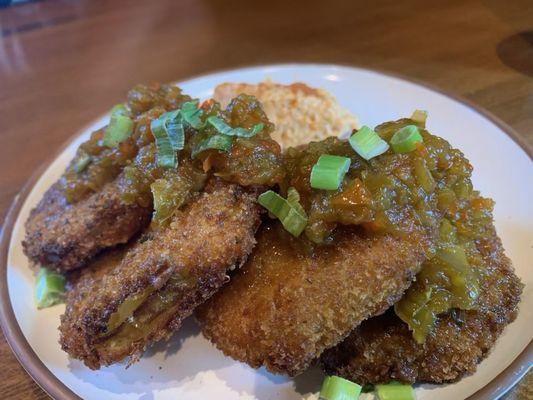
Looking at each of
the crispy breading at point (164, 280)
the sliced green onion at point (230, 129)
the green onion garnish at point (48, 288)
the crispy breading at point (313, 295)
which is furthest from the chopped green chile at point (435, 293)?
the green onion garnish at point (48, 288)

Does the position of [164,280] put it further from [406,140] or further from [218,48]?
[218,48]

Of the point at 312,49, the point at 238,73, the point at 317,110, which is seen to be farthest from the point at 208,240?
the point at 312,49

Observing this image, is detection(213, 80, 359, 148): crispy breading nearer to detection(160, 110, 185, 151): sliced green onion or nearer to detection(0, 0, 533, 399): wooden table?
detection(160, 110, 185, 151): sliced green onion

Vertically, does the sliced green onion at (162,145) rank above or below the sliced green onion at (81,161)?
above

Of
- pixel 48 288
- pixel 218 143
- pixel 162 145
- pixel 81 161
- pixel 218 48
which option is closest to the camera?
pixel 218 143

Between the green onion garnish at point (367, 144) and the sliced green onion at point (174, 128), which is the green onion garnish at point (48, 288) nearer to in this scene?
the sliced green onion at point (174, 128)

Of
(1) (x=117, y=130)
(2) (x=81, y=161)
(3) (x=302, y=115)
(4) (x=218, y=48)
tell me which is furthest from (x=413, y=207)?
(4) (x=218, y=48)

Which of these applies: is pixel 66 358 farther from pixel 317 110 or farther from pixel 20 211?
pixel 317 110
